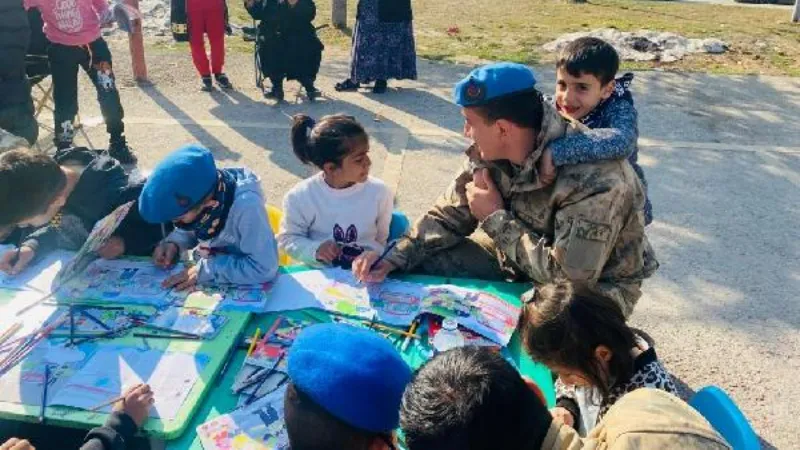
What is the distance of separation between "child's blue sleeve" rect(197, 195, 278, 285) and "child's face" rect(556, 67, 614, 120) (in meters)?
1.66

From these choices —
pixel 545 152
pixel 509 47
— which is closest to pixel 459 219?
pixel 545 152

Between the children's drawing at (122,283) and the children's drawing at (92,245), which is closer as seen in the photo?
the children's drawing at (122,283)

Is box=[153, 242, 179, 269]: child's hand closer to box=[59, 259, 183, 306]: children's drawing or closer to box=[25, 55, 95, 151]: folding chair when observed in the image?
box=[59, 259, 183, 306]: children's drawing

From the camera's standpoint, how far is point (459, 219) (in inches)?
127

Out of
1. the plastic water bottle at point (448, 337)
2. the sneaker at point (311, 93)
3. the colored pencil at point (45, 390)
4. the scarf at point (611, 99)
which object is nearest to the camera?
the colored pencil at point (45, 390)

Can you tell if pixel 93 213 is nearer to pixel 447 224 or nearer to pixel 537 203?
pixel 447 224

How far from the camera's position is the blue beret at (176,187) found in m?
2.64

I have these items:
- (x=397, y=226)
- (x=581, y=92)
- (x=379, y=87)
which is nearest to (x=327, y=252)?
(x=397, y=226)

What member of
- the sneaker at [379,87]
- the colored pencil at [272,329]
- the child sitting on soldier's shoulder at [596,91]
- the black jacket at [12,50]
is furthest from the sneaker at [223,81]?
the colored pencil at [272,329]

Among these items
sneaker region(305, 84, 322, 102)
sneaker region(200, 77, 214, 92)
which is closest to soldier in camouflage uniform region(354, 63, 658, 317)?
sneaker region(305, 84, 322, 102)

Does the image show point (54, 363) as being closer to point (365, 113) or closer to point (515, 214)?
point (515, 214)

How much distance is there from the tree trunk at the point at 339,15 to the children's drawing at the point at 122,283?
833 cm

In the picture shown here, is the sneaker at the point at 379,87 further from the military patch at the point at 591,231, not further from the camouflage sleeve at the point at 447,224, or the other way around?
the military patch at the point at 591,231

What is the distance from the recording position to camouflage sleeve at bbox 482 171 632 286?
8.69 feet
